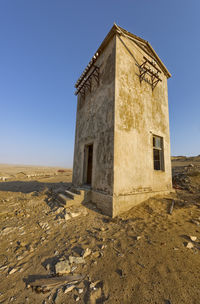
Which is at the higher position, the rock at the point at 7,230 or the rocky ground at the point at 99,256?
the rocky ground at the point at 99,256

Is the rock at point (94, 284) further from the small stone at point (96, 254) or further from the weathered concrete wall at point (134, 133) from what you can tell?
the weathered concrete wall at point (134, 133)

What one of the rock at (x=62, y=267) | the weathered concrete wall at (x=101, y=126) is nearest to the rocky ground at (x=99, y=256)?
the rock at (x=62, y=267)

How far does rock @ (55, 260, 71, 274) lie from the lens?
2195 mm

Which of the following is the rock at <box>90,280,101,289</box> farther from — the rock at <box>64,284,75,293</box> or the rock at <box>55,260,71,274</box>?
the rock at <box>55,260,71,274</box>

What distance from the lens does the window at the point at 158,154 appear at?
21.6 feet

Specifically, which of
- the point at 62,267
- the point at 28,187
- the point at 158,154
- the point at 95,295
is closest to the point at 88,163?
the point at 158,154

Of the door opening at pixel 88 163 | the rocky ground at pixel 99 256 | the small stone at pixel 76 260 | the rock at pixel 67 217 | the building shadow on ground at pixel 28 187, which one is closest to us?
the rocky ground at pixel 99 256

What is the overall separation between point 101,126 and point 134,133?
5.13 ft

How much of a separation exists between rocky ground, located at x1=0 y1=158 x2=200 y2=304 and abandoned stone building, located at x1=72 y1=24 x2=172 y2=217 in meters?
1.10

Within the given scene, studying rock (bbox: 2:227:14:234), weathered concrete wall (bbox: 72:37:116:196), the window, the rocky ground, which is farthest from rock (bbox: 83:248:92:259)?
the window

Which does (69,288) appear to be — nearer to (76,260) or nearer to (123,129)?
(76,260)

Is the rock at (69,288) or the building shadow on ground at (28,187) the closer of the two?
the rock at (69,288)

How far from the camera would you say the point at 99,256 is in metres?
2.62

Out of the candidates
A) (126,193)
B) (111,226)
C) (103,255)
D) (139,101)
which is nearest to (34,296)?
(103,255)
